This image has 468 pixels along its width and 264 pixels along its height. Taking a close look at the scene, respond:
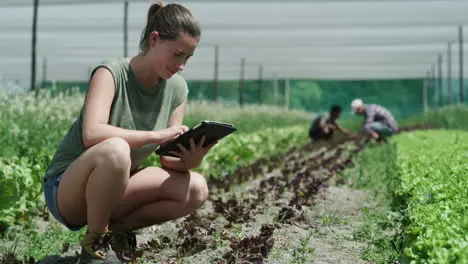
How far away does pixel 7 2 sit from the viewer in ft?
58.8

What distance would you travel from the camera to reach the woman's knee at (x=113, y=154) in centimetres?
307

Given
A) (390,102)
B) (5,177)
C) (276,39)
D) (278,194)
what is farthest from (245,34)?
(390,102)

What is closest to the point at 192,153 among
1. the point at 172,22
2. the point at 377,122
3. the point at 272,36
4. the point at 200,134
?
the point at 200,134

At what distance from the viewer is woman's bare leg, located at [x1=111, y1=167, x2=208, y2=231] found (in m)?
3.57

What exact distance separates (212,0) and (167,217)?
14.1 m

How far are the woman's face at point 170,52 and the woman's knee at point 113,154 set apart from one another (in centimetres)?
43

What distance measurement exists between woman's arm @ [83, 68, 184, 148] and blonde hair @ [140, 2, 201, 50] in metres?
0.33

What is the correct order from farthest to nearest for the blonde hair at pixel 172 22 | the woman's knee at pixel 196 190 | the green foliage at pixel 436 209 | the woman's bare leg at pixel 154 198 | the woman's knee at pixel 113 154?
1. the woman's knee at pixel 196 190
2. the woman's bare leg at pixel 154 198
3. the blonde hair at pixel 172 22
4. the woman's knee at pixel 113 154
5. the green foliage at pixel 436 209

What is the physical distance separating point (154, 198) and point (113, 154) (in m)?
0.64

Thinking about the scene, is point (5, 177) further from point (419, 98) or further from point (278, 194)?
point (419, 98)

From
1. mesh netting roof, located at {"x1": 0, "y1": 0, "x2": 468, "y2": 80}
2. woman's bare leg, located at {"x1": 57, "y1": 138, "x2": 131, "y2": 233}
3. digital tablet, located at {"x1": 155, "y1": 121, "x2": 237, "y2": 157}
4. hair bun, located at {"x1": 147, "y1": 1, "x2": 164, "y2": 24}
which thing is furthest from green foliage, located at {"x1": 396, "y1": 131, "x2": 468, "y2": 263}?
mesh netting roof, located at {"x1": 0, "y1": 0, "x2": 468, "y2": 80}

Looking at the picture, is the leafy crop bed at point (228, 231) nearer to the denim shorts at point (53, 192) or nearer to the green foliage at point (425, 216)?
the denim shorts at point (53, 192)

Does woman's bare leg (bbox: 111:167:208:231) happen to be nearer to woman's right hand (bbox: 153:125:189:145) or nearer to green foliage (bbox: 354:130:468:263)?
woman's right hand (bbox: 153:125:189:145)

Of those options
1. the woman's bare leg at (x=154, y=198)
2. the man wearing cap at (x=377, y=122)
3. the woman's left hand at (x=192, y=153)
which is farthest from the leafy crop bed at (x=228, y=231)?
the man wearing cap at (x=377, y=122)
